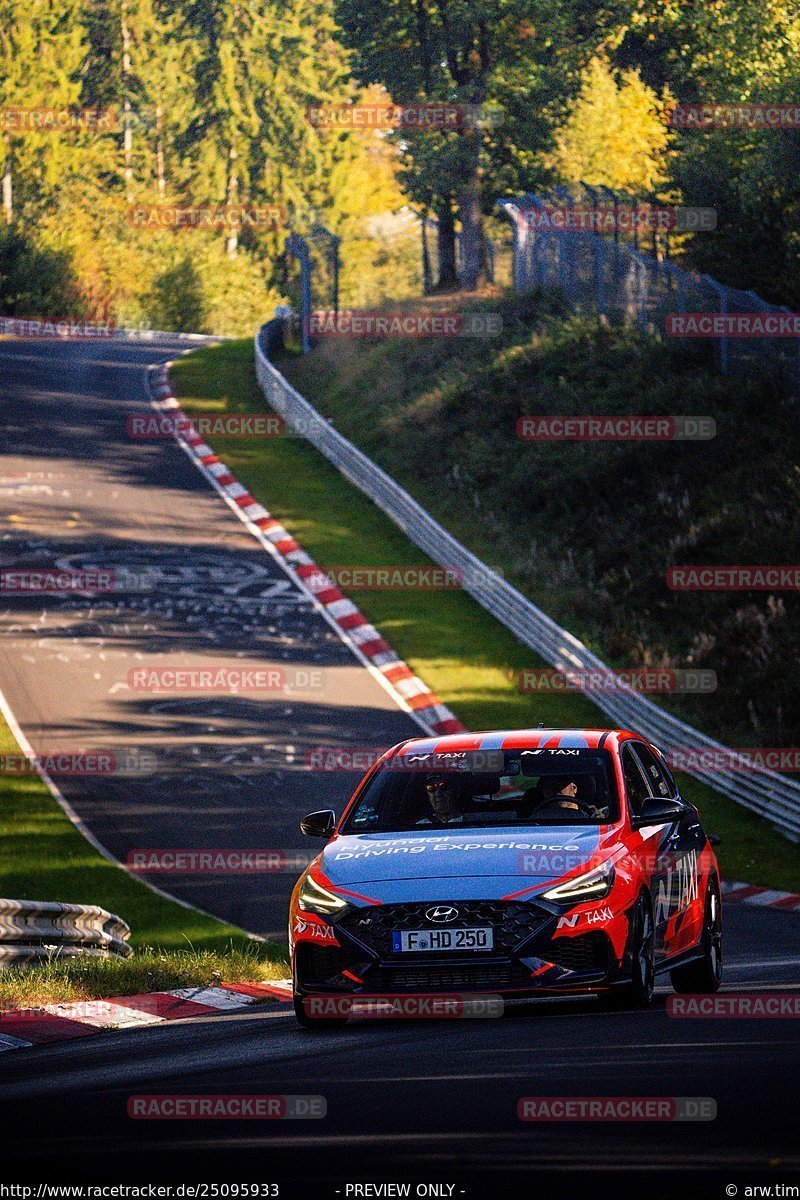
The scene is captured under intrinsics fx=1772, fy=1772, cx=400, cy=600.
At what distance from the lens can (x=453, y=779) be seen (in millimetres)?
9938

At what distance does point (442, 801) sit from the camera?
32.3ft

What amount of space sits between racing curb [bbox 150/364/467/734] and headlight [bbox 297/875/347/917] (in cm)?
1400

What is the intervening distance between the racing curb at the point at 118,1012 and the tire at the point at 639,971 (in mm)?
2557

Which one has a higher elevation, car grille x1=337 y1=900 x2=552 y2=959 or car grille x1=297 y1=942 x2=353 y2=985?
car grille x1=337 y1=900 x2=552 y2=959

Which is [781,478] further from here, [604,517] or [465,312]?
[465,312]

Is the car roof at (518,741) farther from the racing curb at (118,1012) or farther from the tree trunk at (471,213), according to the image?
the tree trunk at (471,213)

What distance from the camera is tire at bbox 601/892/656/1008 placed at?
8.79 m

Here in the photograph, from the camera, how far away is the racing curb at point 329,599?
24516 millimetres

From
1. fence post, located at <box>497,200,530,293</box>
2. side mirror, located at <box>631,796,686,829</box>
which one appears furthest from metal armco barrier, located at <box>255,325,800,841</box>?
side mirror, located at <box>631,796,686,829</box>

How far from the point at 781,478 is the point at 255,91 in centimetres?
8888

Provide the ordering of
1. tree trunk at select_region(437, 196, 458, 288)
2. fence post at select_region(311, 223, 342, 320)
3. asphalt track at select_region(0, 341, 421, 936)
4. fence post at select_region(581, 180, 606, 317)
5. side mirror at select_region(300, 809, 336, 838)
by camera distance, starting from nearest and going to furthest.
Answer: side mirror at select_region(300, 809, 336, 838)
asphalt track at select_region(0, 341, 421, 936)
fence post at select_region(581, 180, 606, 317)
fence post at select_region(311, 223, 342, 320)
tree trunk at select_region(437, 196, 458, 288)

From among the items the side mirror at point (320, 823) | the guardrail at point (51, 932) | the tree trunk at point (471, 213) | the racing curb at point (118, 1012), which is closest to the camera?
the racing curb at point (118, 1012)

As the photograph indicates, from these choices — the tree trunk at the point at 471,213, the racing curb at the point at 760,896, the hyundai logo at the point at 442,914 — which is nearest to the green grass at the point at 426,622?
the racing curb at the point at 760,896

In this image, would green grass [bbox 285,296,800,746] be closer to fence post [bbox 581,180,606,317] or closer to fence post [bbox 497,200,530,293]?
fence post [bbox 581,180,606,317]
